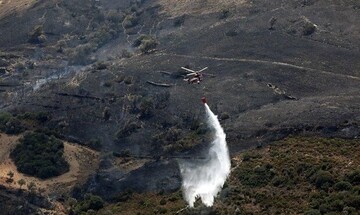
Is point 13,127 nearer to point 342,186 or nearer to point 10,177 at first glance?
point 10,177

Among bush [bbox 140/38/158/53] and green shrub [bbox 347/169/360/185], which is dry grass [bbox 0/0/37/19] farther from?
green shrub [bbox 347/169/360/185]

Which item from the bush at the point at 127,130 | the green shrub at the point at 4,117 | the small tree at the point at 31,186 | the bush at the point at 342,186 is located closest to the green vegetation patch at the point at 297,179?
the bush at the point at 342,186

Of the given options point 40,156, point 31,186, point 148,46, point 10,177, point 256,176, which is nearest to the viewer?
point 256,176

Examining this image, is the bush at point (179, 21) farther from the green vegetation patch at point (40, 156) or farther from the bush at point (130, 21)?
the green vegetation patch at point (40, 156)

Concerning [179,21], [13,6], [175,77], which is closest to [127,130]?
[175,77]

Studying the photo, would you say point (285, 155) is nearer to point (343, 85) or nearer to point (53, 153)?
point (343, 85)

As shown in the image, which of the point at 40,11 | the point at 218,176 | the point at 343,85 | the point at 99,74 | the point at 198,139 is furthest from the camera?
the point at 40,11

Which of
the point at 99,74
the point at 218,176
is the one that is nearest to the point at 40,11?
the point at 99,74

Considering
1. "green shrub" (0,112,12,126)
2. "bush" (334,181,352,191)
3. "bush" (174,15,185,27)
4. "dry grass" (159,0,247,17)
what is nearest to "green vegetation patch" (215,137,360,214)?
"bush" (334,181,352,191)
